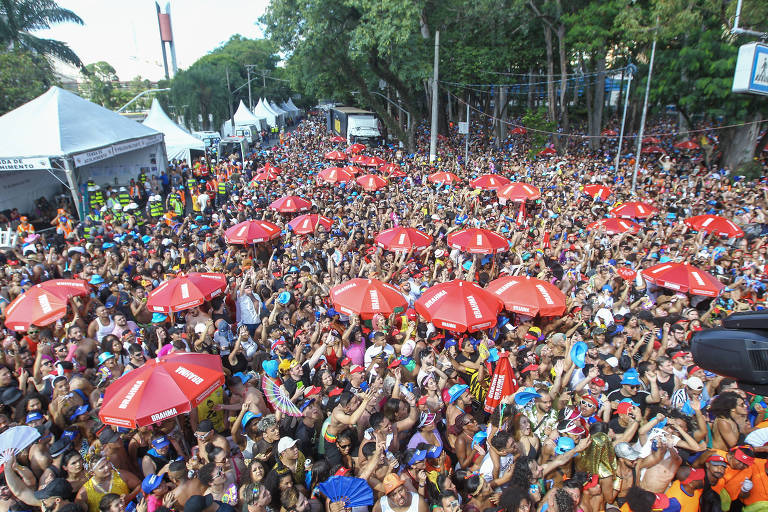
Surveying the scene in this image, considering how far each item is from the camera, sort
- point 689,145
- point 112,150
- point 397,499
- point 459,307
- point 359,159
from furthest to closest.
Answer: point 689,145 < point 359,159 < point 112,150 < point 459,307 < point 397,499

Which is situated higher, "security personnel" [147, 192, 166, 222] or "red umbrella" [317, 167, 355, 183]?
"red umbrella" [317, 167, 355, 183]

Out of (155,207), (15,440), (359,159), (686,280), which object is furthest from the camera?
(359,159)

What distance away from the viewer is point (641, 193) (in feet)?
51.7

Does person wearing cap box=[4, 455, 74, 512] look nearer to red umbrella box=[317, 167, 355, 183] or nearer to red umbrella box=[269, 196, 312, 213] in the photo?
red umbrella box=[269, 196, 312, 213]

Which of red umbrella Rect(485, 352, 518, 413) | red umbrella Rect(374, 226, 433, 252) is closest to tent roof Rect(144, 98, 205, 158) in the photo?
red umbrella Rect(374, 226, 433, 252)

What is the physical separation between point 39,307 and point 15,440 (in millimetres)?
2783

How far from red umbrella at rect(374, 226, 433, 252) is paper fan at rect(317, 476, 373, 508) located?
5461 millimetres

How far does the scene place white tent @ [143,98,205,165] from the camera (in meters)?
24.1

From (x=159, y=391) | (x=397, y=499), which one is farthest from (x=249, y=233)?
(x=397, y=499)

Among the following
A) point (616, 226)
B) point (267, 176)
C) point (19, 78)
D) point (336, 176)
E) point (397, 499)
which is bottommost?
point (397, 499)

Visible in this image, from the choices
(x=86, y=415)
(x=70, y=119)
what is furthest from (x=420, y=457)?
(x=70, y=119)

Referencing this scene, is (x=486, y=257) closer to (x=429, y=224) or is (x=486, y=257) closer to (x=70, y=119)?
(x=429, y=224)

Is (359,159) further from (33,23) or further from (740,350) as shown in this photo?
(33,23)

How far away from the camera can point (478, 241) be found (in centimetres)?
822
